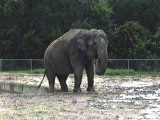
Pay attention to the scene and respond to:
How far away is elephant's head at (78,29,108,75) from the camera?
1541 centimetres

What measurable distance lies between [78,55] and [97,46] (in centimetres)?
112

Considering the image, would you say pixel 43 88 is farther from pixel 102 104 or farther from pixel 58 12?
pixel 58 12

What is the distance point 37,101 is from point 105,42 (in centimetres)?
378

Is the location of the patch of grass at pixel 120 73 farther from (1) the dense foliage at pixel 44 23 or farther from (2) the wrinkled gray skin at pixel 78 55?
(2) the wrinkled gray skin at pixel 78 55

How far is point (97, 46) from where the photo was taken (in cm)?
1577

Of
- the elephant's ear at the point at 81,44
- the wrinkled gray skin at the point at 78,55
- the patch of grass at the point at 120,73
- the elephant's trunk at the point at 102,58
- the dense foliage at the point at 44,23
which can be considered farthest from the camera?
the dense foliage at the point at 44,23

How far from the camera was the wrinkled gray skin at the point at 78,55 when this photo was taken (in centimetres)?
1579

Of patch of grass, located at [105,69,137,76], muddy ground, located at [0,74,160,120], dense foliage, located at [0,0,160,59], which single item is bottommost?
muddy ground, located at [0,74,160,120]

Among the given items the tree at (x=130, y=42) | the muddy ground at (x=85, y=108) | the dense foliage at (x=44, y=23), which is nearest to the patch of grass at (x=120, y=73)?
the tree at (x=130, y=42)

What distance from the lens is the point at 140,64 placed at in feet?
106

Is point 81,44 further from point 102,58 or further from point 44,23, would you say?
point 44,23

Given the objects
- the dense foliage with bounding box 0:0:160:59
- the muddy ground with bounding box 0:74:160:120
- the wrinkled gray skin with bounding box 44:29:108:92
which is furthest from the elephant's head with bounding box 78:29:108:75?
the dense foliage with bounding box 0:0:160:59

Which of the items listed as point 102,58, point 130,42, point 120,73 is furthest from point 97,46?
point 130,42

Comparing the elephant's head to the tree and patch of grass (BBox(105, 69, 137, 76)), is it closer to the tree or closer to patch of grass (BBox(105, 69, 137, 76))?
patch of grass (BBox(105, 69, 137, 76))
